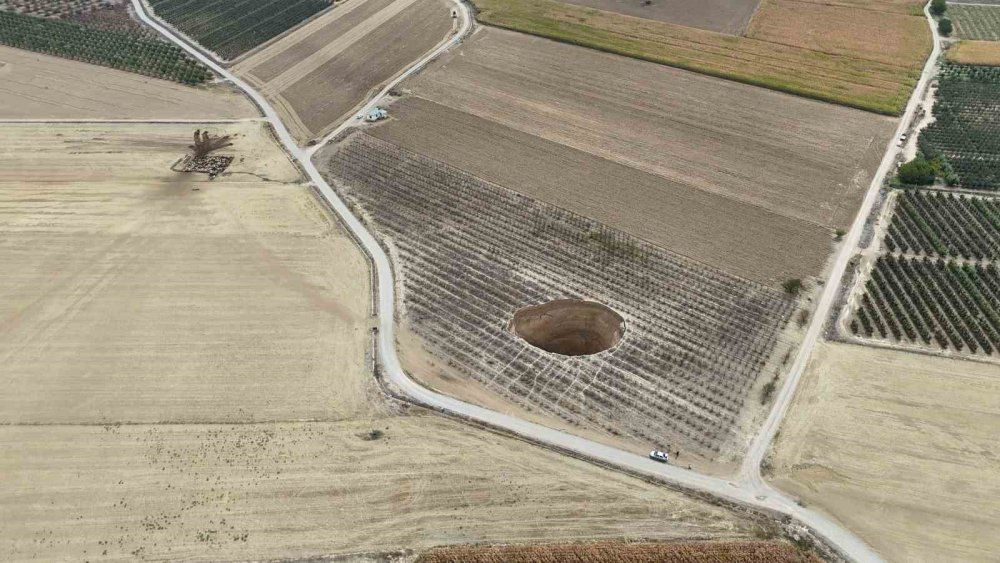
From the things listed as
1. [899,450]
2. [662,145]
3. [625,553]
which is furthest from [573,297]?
[662,145]

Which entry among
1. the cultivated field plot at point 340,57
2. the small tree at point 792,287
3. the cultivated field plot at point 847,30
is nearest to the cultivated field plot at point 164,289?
the cultivated field plot at point 340,57

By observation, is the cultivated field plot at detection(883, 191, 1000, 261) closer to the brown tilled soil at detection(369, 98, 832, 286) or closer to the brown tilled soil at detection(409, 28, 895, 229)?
the brown tilled soil at detection(409, 28, 895, 229)

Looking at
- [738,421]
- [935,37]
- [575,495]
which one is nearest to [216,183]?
[575,495]

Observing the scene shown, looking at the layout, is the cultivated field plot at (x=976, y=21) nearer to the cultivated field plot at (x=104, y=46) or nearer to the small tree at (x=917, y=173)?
the small tree at (x=917, y=173)

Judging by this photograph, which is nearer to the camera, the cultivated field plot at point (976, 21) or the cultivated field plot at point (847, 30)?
the cultivated field plot at point (847, 30)

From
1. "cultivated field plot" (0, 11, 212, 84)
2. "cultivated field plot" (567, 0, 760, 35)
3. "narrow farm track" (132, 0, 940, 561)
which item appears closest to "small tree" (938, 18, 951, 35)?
"cultivated field plot" (567, 0, 760, 35)

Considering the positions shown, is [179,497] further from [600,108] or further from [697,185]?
[600,108]
